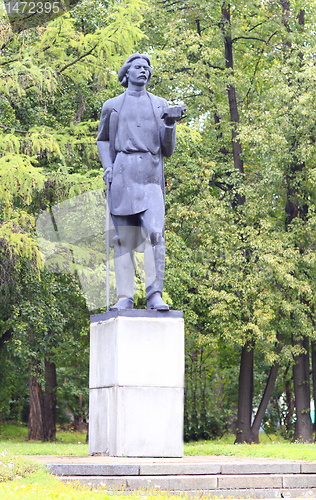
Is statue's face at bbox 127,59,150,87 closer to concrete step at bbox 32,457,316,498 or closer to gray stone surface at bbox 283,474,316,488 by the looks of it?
concrete step at bbox 32,457,316,498

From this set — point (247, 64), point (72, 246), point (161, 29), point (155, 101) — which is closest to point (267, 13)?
point (247, 64)

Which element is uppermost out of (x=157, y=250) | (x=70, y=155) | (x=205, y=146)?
(x=205, y=146)

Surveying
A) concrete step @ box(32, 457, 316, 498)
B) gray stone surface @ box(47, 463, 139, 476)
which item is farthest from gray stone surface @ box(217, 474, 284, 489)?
gray stone surface @ box(47, 463, 139, 476)

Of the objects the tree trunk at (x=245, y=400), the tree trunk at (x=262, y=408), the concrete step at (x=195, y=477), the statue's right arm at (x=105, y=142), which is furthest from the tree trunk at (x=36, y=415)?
the concrete step at (x=195, y=477)

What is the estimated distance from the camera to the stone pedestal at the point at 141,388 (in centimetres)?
798

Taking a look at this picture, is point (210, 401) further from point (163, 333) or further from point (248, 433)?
point (163, 333)

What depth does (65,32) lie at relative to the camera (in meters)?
17.6

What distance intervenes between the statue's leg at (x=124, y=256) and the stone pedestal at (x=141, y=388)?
0.53 m

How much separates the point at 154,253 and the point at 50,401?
57.4 feet

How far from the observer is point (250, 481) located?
262 inches

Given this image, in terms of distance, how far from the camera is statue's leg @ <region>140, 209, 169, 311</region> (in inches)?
340

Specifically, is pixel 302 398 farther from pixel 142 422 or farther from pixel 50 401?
pixel 142 422

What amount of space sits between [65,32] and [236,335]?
855cm

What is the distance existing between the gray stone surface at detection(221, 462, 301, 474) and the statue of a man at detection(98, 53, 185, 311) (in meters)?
2.20
